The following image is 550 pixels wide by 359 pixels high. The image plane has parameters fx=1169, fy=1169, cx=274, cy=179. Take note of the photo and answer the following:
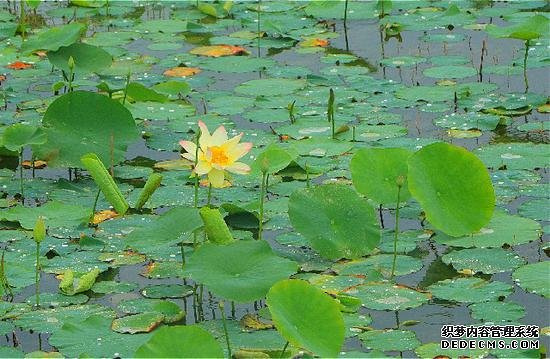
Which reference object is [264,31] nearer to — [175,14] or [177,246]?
[175,14]

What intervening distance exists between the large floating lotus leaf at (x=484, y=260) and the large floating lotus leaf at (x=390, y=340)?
405 millimetres

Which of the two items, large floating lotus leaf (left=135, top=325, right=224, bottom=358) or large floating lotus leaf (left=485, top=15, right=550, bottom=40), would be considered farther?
large floating lotus leaf (left=485, top=15, right=550, bottom=40)

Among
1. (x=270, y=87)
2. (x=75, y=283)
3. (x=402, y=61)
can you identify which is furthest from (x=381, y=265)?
(x=402, y=61)

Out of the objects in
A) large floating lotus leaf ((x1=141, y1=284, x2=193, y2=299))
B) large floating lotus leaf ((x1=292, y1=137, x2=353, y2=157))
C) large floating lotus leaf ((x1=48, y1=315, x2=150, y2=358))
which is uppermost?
large floating lotus leaf ((x1=292, y1=137, x2=353, y2=157))

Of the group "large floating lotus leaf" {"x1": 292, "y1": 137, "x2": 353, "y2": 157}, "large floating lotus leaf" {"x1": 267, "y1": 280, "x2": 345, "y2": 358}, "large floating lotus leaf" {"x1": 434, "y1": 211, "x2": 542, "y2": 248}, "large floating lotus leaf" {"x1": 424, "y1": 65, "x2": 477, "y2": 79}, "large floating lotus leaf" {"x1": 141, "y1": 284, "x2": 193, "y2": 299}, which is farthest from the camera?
"large floating lotus leaf" {"x1": 424, "y1": 65, "x2": 477, "y2": 79}

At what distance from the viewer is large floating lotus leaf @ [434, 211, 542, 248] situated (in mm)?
3098

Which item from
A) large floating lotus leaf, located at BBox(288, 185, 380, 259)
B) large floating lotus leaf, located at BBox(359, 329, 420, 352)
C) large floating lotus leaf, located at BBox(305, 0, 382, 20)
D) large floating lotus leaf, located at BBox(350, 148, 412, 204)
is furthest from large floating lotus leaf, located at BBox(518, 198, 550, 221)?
large floating lotus leaf, located at BBox(305, 0, 382, 20)

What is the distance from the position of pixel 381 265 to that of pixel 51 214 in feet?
3.25

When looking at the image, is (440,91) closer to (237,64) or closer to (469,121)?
(469,121)

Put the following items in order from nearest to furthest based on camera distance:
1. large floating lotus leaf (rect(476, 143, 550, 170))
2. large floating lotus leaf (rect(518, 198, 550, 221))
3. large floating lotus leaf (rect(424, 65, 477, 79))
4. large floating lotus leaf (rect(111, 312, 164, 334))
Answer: large floating lotus leaf (rect(111, 312, 164, 334)) → large floating lotus leaf (rect(518, 198, 550, 221)) → large floating lotus leaf (rect(476, 143, 550, 170)) → large floating lotus leaf (rect(424, 65, 477, 79))

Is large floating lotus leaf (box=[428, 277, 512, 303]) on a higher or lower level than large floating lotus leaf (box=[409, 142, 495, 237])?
lower

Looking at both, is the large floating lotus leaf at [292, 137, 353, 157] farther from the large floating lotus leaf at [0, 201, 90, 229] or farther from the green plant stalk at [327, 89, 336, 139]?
the large floating lotus leaf at [0, 201, 90, 229]

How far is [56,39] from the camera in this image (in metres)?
Result: 4.09

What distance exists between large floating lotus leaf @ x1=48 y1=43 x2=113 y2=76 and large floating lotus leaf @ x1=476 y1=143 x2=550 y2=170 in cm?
134
